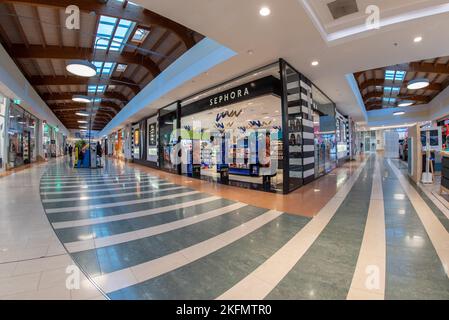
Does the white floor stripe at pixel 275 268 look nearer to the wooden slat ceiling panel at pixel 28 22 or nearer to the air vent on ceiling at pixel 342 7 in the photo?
the air vent on ceiling at pixel 342 7

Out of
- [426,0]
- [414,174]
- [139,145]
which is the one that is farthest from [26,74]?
[414,174]

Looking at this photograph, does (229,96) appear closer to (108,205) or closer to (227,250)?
(108,205)

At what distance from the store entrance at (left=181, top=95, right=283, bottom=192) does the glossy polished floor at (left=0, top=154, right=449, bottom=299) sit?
363 cm

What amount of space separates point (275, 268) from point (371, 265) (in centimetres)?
91

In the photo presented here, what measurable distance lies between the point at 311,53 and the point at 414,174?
5300mm

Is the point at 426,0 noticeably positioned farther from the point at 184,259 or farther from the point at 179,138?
the point at 179,138

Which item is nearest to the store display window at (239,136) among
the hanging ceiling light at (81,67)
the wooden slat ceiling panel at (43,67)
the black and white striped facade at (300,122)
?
the black and white striped facade at (300,122)

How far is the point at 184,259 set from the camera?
2131 mm

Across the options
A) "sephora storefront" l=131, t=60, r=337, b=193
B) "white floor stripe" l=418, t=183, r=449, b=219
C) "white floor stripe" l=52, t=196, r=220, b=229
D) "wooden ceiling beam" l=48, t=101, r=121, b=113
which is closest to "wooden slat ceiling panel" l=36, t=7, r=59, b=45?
"sephora storefront" l=131, t=60, r=337, b=193

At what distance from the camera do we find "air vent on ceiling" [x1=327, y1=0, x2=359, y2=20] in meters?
3.75

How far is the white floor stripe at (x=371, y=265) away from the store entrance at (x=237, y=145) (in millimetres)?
3930

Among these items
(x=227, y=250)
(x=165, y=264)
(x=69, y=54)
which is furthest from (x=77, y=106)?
(x=227, y=250)

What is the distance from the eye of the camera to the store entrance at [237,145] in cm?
806
